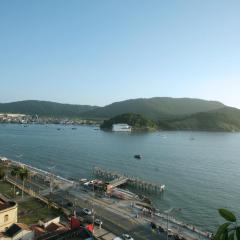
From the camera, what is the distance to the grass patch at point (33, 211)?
38.3 meters

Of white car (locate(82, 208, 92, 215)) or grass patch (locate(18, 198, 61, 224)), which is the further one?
white car (locate(82, 208, 92, 215))

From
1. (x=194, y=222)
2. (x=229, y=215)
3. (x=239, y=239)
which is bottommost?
(x=194, y=222)

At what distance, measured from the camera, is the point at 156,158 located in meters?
105

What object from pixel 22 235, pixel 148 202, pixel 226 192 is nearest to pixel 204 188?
pixel 226 192

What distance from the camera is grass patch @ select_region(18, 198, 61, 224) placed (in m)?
38.3

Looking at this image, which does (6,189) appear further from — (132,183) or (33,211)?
(132,183)

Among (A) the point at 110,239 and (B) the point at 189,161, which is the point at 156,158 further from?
(A) the point at 110,239

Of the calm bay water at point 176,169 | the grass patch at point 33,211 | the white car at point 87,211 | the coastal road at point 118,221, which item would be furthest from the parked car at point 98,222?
the calm bay water at point 176,169

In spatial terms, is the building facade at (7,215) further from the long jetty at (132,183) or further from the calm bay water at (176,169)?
the long jetty at (132,183)

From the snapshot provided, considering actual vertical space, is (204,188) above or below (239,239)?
below

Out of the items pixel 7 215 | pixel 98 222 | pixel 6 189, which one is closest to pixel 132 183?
pixel 6 189

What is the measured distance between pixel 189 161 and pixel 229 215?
3951 inches

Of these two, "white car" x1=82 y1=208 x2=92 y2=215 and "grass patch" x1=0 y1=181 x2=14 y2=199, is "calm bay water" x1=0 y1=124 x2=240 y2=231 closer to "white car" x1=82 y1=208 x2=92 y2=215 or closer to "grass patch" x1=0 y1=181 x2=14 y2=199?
"white car" x1=82 y1=208 x2=92 y2=215

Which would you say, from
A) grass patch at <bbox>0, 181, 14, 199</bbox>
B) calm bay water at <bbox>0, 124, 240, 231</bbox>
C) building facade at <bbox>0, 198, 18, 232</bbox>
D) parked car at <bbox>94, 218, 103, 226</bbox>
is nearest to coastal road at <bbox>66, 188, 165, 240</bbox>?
parked car at <bbox>94, 218, 103, 226</bbox>
